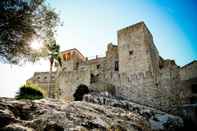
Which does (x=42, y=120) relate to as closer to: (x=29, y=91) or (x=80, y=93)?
(x=29, y=91)

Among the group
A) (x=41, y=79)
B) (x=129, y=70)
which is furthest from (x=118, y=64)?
(x=41, y=79)

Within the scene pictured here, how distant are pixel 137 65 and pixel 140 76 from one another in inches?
79.5

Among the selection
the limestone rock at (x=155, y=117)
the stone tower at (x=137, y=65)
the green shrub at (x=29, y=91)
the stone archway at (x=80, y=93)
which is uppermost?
the stone tower at (x=137, y=65)

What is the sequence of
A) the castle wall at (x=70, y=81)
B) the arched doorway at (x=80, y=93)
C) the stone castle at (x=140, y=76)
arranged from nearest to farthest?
the stone castle at (x=140, y=76)
the arched doorway at (x=80, y=93)
the castle wall at (x=70, y=81)

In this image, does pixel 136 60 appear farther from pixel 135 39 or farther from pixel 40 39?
pixel 40 39

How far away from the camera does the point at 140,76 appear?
29516mm

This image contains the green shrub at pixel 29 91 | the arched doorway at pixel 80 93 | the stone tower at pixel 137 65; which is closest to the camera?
the green shrub at pixel 29 91

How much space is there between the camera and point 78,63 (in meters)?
45.1

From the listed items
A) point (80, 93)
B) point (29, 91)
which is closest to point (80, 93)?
point (80, 93)

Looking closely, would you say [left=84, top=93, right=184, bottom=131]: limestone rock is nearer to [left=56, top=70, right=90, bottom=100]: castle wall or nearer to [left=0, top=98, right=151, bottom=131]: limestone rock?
[left=0, top=98, right=151, bottom=131]: limestone rock

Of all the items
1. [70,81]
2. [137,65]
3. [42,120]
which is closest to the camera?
[42,120]

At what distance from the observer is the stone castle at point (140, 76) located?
2709 centimetres

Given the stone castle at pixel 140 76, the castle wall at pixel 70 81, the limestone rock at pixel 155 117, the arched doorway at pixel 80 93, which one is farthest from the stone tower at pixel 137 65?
the castle wall at pixel 70 81

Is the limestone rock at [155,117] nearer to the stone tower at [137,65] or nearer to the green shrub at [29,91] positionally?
the stone tower at [137,65]
